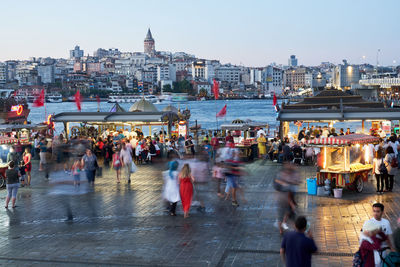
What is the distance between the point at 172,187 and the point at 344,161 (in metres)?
4.97

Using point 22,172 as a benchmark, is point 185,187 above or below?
above

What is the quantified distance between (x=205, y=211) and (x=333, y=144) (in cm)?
442

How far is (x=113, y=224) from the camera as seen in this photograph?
9.83 m

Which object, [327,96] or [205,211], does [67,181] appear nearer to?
[205,211]

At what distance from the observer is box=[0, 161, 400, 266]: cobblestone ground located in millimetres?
7660

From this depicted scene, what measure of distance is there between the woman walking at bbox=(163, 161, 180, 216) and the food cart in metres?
4.26

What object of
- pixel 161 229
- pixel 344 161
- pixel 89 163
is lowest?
pixel 161 229

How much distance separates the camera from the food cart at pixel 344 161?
12531mm

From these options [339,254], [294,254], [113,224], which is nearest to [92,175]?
[113,224]

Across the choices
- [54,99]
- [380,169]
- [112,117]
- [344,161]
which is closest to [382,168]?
[380,169]

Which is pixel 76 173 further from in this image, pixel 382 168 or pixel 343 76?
pixel 343 76

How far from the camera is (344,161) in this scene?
12891 millimetres

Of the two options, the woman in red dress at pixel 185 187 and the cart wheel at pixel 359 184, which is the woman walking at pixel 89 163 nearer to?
the woman in red dress at pixel 185 187

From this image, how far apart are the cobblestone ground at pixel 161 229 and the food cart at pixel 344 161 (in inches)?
16.1
